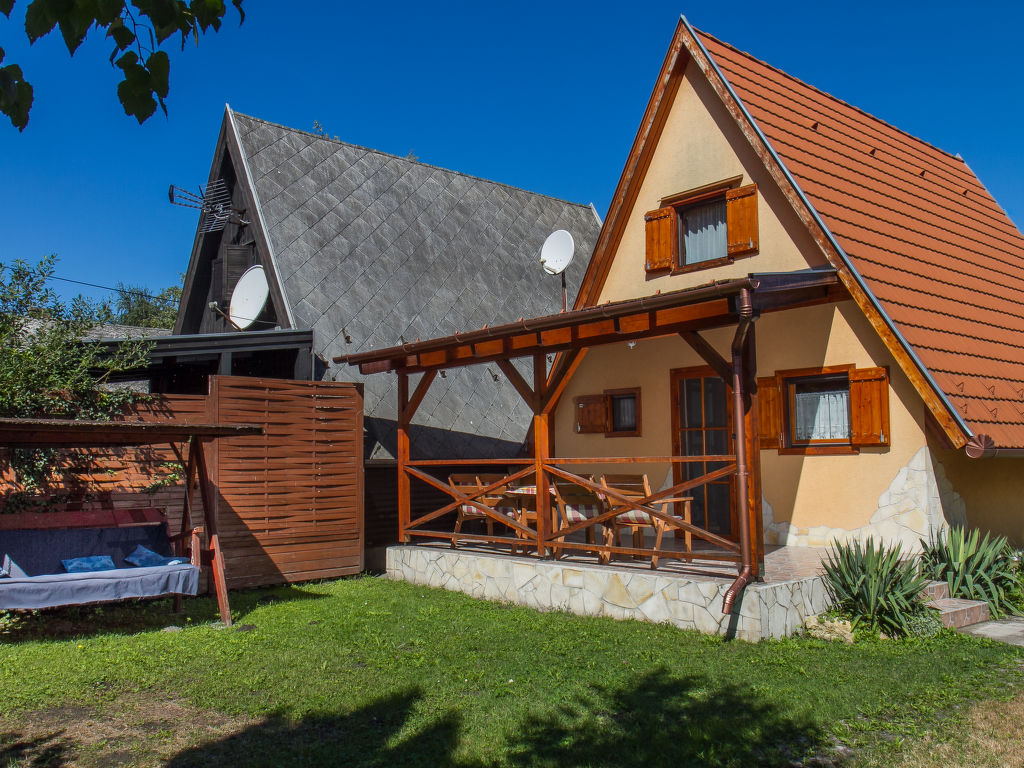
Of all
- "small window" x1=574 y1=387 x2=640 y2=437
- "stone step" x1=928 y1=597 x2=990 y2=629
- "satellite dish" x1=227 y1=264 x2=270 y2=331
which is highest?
"satellite dish" x1=227 y1=264 x2=270 y2=331

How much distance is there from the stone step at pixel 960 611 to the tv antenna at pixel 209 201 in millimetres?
12085

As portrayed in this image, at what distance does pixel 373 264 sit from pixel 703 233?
5.48m

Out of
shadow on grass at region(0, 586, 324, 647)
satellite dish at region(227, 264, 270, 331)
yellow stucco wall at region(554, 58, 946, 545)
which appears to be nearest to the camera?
shadow on grass at region(0, 586, 324, 647)

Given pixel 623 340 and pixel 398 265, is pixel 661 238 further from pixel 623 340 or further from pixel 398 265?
pixel 398 265

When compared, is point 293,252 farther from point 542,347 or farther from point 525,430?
point 542,347

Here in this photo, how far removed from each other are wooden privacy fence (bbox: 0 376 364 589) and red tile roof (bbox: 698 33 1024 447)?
6.26 meters

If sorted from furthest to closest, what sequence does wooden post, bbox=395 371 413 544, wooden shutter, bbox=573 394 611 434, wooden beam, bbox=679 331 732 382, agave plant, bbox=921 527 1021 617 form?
wooden shutter, bbox=573 394 611 434
wooden post, bbox=395 371 413 544
agave plant, bbox=921 527 1021 617
wooden beam, bbox=679 331 732 382

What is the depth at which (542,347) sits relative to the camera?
30.1 feet

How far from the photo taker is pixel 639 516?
28.0ft

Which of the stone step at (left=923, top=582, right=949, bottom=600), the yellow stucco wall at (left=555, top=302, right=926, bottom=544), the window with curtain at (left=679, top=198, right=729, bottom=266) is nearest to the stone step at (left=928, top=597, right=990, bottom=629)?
the stone step at (left=923, top=582, right=949, bottom=600)

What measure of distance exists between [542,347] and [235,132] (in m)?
7.72

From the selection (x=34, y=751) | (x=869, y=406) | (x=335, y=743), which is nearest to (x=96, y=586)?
(x=34, y=751)

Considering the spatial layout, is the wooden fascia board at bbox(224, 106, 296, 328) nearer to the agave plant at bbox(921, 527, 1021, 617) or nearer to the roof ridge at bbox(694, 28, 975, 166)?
the roof ridge at bbox(694, 28, 975, 166)

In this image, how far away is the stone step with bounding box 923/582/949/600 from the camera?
7535 millimetres
